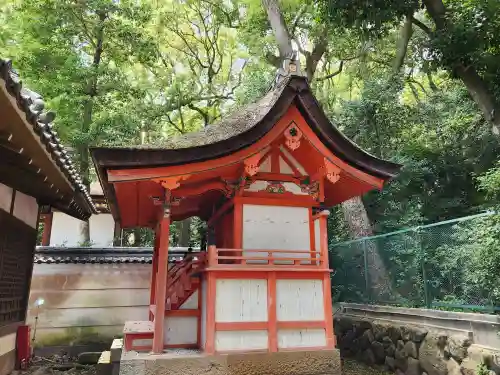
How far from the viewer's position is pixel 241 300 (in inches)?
229

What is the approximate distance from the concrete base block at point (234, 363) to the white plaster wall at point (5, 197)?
3.19 meters

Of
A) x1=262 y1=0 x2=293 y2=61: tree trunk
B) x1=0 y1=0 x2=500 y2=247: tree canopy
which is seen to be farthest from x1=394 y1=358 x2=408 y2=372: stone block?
x1=262 y1=0 x2=293 y2=61: tree trunk

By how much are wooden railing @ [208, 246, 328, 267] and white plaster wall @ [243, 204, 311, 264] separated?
0.06 ft

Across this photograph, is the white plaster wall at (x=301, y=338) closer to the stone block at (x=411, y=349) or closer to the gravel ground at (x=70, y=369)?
the stone block at (x=411, y=349)

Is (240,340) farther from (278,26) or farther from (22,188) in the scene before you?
(278,26)

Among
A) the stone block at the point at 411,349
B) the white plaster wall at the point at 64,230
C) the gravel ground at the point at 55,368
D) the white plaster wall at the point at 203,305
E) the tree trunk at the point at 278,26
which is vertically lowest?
the gravel ground at the point at 55,368

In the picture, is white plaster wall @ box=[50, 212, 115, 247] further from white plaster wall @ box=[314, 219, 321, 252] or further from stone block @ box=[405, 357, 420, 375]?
stone block @ box=[405, 357, 420, 375]

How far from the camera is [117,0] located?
15.9m

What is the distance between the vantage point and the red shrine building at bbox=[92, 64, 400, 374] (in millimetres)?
5703

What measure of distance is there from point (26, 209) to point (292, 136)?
552 centimetres

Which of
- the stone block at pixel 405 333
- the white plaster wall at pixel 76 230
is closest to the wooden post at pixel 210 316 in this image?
the stone block at pixel 405 333

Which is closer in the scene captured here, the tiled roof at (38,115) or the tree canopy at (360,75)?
the tiled roof at (38,115)

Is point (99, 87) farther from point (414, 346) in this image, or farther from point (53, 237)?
point (414, 346)

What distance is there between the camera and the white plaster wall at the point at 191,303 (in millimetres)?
6660
